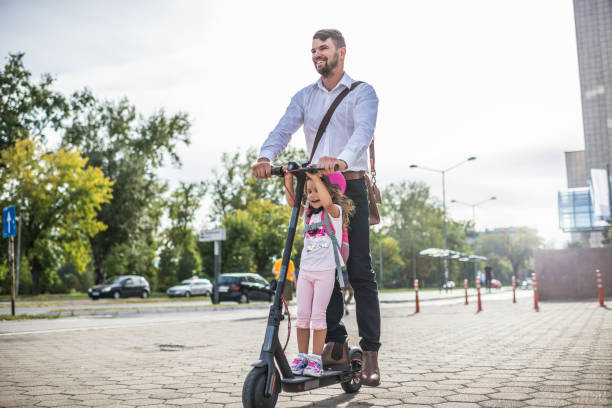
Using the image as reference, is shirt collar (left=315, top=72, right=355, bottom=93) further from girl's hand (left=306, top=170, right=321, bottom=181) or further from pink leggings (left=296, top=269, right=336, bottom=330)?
A: pink leggings (left=296, top=269, right=336, bottom=330)

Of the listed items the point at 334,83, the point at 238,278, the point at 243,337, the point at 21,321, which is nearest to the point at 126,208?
the point at 238,278

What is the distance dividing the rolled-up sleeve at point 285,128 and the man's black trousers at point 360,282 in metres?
0.52

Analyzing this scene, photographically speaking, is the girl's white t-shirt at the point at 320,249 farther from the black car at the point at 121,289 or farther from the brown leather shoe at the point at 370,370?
the black car at the point at 121,289

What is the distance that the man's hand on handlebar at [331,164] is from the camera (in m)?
3.12

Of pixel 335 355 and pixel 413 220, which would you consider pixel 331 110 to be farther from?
pixel 413 220

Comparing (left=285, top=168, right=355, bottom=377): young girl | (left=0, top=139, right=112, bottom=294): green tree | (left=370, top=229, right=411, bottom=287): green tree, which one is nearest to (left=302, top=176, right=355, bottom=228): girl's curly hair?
(left=285, top=168, right=355, bottom=377): young girl

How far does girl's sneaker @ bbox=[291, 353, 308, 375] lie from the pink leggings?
189 millimetres

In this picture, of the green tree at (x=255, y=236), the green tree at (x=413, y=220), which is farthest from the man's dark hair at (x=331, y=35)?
the green tree at (x=413, y=220)

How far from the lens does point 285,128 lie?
382 centimetres

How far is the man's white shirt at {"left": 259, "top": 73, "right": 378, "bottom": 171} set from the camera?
362 centimetres

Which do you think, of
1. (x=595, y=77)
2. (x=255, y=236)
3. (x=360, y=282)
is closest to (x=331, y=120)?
(x=360, y=282)

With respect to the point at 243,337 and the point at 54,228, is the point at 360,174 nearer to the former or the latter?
the point at 243,337

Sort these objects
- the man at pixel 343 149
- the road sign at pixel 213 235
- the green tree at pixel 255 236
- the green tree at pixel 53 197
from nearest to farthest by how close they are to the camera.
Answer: the man at pixel 343 149, the road sign at pixel 213 235, the green tree at pixel 53 197, the green tree at pixel 255 236

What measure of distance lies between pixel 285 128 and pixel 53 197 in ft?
107
